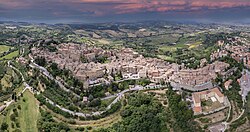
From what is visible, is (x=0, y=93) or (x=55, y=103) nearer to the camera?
(x=55, y=103)

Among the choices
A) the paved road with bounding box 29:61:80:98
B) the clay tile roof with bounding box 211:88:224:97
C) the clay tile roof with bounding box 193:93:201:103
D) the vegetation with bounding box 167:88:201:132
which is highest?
the paved road with bounding box 29:61:80:98

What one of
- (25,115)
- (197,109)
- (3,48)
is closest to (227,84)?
(197,109)

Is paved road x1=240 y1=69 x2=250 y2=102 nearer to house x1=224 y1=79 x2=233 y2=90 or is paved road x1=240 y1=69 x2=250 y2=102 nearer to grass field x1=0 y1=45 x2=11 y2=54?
house x1=224 y1=79 x2=233 y2=90

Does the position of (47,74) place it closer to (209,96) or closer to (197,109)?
(197,109)

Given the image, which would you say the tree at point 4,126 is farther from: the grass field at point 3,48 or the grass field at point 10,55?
the grass field at point 3,48

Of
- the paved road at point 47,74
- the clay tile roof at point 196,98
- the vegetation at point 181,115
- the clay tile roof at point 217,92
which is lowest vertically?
the vegetation at point 181,115

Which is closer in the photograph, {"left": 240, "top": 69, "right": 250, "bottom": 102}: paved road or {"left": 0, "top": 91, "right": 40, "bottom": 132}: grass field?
{"left": 0, "top": 91, "right": 40, "bottom": 132}: grass field

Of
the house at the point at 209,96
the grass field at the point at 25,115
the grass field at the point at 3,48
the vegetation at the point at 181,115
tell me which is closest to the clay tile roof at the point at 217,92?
the house at the point at 209,96

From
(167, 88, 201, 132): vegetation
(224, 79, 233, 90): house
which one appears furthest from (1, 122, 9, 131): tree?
(224, 79, 233, 90): house

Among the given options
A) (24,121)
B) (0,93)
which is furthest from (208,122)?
(0,93)

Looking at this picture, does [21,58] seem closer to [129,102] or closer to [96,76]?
[96,76]

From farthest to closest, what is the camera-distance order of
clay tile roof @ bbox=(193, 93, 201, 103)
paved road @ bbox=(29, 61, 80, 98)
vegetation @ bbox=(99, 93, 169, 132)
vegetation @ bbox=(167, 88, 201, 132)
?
paved road @ bbox=(29, 61, 80, 98), clay tile roof @ bbox=(193, 93, 201, 103), vegetation @ bbox=(167, 88, 201, 132), vegetation @ bbox=(99, 93, 169, 132)
